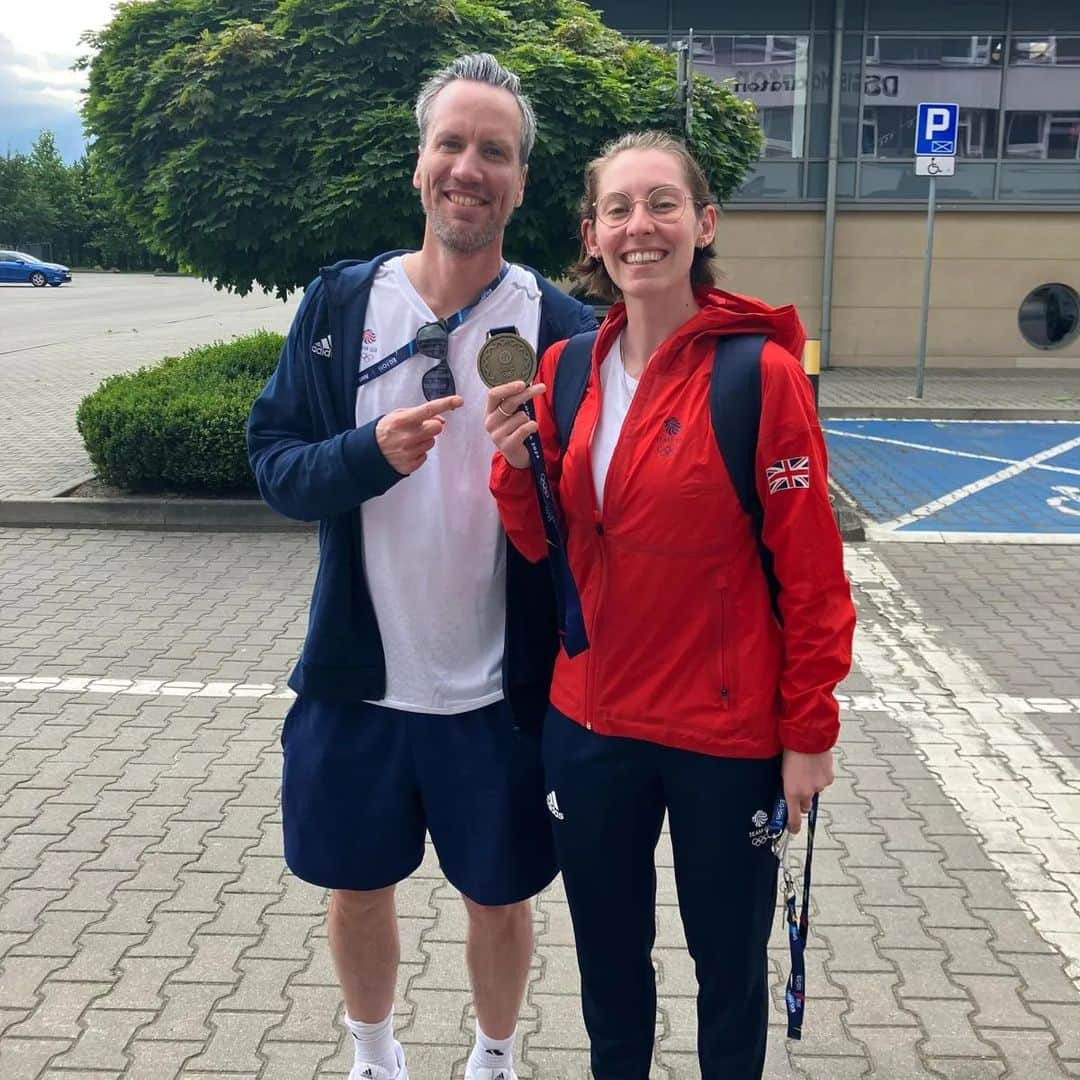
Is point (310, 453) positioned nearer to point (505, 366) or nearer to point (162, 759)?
point (505, 366)

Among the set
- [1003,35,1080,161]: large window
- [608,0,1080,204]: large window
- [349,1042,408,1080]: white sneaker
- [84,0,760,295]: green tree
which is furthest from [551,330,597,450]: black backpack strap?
[1003,35,1080,161]: large window

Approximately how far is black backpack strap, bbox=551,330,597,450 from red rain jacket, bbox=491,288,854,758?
28 mm

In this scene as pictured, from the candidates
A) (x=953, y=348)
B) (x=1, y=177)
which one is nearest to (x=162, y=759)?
(x=953, y=348)

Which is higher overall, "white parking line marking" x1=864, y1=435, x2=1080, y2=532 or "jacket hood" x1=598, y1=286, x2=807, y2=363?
"jacket hood" x1=598, y1=286, x2=807, y2=363

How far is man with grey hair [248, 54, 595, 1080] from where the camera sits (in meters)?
2.33

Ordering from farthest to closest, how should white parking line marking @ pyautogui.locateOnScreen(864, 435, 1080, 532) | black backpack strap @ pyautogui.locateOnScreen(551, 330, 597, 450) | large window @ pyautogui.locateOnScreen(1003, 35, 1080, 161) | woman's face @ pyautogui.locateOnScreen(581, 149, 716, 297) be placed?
large window @ pyautogui.locateOnScreen(1003, 35, 1080, 161), white parking line marking @ pyautogui.locateOnScreen(864, 435, 1080, 532), black backpack strap @ pyautogui.locateOnScreen(551, 330, 597, 450), woman's face @ pyautogui.locateOnScreen(581, 149, 716, 297)

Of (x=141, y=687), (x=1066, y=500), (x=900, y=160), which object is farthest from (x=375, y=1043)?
(x=900, y=160)

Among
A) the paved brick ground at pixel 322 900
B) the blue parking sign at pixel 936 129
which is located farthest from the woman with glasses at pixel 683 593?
the blue parking sign at pixel 936 129

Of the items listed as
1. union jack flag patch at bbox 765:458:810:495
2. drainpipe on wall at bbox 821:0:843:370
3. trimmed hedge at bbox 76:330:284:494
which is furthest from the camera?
drainpipe on wall at bbox 821:0:843:370

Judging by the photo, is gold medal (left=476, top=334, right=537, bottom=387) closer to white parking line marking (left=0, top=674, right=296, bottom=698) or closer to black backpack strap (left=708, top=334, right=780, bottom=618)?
black backpack strap (left=708, top=334, right=780, bottom=618)

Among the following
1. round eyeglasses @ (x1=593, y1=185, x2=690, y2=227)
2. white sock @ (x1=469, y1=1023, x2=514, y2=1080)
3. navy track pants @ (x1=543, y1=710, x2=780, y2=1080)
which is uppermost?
round eyeglasses @ (x1=593, y1=185, x2=690, y2=227)

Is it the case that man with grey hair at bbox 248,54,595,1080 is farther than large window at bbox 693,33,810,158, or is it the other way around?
large window at bbox 693,33,810,158

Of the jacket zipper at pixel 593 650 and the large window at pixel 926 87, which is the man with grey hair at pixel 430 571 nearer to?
the jacket zipper at pixel 593 650

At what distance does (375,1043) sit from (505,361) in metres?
1.62
